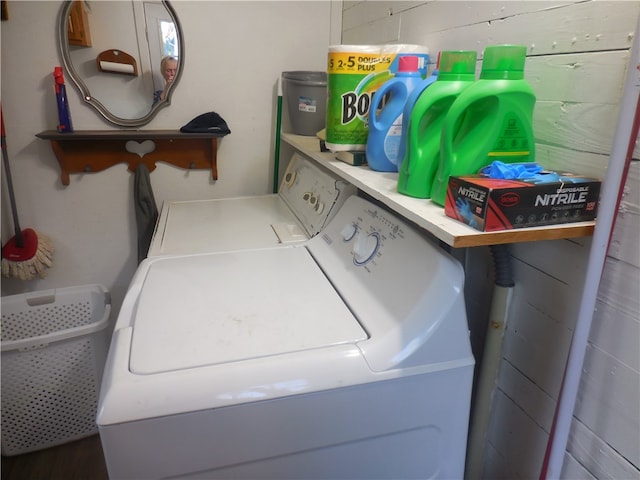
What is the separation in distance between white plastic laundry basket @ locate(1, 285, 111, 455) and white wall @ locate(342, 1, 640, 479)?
57.7 inches

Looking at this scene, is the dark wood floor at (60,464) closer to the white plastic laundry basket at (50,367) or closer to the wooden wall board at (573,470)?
the white plastic laundry basket at (50,367)

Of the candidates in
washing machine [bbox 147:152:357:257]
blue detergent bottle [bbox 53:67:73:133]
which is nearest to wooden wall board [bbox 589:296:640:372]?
washing machine [bbox 147:152:357:257]

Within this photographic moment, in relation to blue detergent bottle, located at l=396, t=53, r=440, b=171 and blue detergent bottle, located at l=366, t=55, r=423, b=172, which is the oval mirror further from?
blue detergent bottle, located at l=396, t=53, r=440, b=171

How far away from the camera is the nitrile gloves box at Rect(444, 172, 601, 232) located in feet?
2.29

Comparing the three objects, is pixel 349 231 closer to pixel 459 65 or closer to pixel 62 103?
pixel 459 65

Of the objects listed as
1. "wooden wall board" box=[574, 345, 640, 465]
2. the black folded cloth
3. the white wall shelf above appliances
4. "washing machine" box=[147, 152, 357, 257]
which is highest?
the black folded cloth

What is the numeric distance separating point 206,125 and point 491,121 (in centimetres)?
134

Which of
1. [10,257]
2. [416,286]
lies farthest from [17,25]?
[416,286]

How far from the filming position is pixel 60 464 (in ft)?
5.53

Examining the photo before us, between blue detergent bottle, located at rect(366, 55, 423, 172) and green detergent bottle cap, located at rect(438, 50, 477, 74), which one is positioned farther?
blue detergent bottle, located at rect(366, 55, 423, 172)

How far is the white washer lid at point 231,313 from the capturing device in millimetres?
819

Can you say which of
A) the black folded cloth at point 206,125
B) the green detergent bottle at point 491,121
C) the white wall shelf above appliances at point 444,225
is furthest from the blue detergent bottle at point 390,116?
the black folded cloth at point 206,125

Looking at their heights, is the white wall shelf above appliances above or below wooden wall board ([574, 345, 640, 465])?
above

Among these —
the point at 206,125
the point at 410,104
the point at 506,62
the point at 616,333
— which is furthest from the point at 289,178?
the point at 616,333
